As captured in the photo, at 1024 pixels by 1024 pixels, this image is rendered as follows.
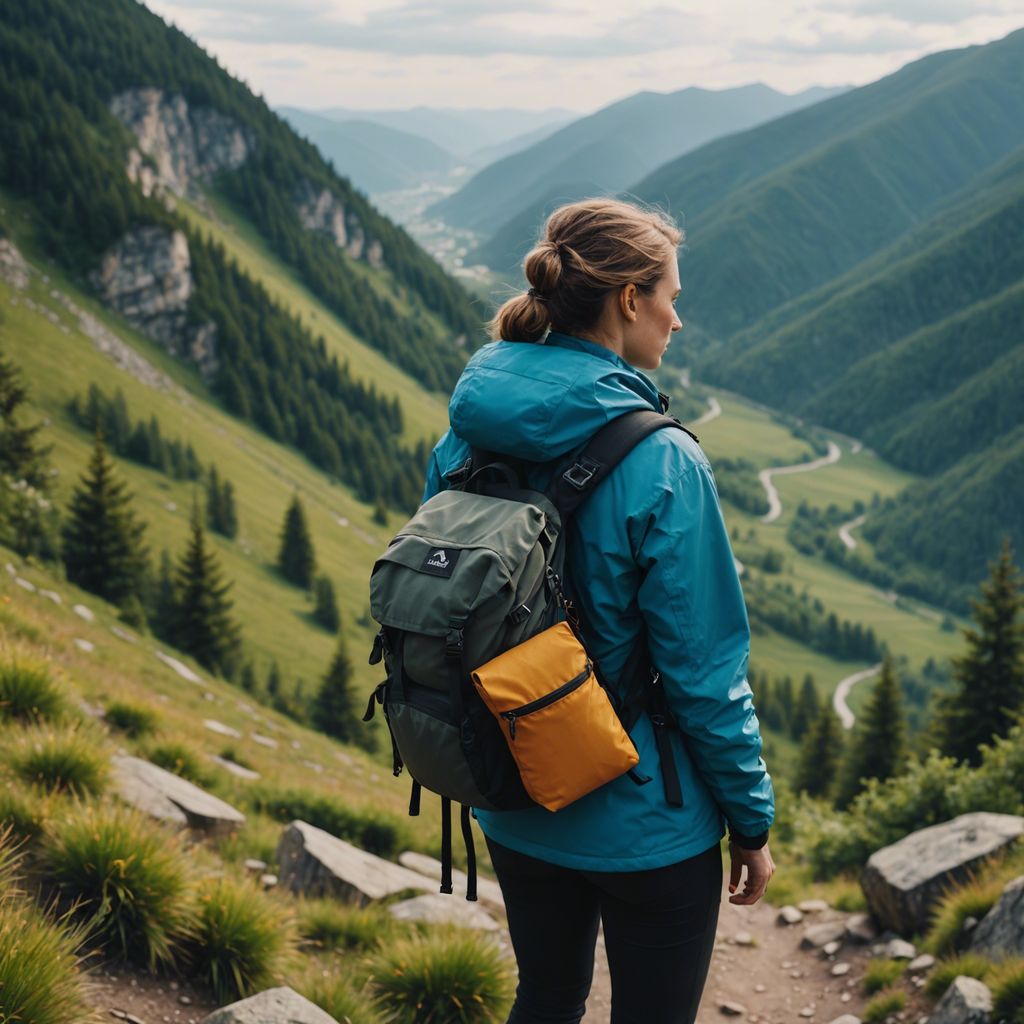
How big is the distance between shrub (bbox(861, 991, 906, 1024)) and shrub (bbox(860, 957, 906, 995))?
0.50m

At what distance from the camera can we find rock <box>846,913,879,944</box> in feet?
30.5

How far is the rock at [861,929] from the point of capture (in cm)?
928

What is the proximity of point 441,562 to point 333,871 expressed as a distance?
552cm

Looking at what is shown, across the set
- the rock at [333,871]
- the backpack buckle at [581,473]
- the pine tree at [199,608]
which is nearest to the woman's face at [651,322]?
the backpack buckle at [581,473]

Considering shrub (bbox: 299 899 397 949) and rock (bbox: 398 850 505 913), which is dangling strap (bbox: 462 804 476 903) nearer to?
shrub (bbox: 299 899 397 949)

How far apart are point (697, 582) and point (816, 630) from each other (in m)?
161

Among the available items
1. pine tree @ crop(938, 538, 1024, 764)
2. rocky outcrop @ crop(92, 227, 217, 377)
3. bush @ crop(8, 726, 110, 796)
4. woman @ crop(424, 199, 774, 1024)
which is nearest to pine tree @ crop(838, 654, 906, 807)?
pine tree @ crop(938, 538, 1024, 764)

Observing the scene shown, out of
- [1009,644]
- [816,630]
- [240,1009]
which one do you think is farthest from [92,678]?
[816,630]

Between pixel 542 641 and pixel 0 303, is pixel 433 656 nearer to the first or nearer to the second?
pixel 542 641

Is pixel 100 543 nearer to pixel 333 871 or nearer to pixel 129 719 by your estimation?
pixel 129 719

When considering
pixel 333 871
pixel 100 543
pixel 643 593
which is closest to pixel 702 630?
pixel 643 593

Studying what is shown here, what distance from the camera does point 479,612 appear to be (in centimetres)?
330

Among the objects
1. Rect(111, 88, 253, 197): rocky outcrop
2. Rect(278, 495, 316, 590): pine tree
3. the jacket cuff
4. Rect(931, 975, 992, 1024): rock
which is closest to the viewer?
the jacket cuff

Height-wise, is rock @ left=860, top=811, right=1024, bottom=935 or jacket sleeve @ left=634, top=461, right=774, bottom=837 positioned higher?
jacket sleeve @ left=634, top=461, right=774, bottom=837
